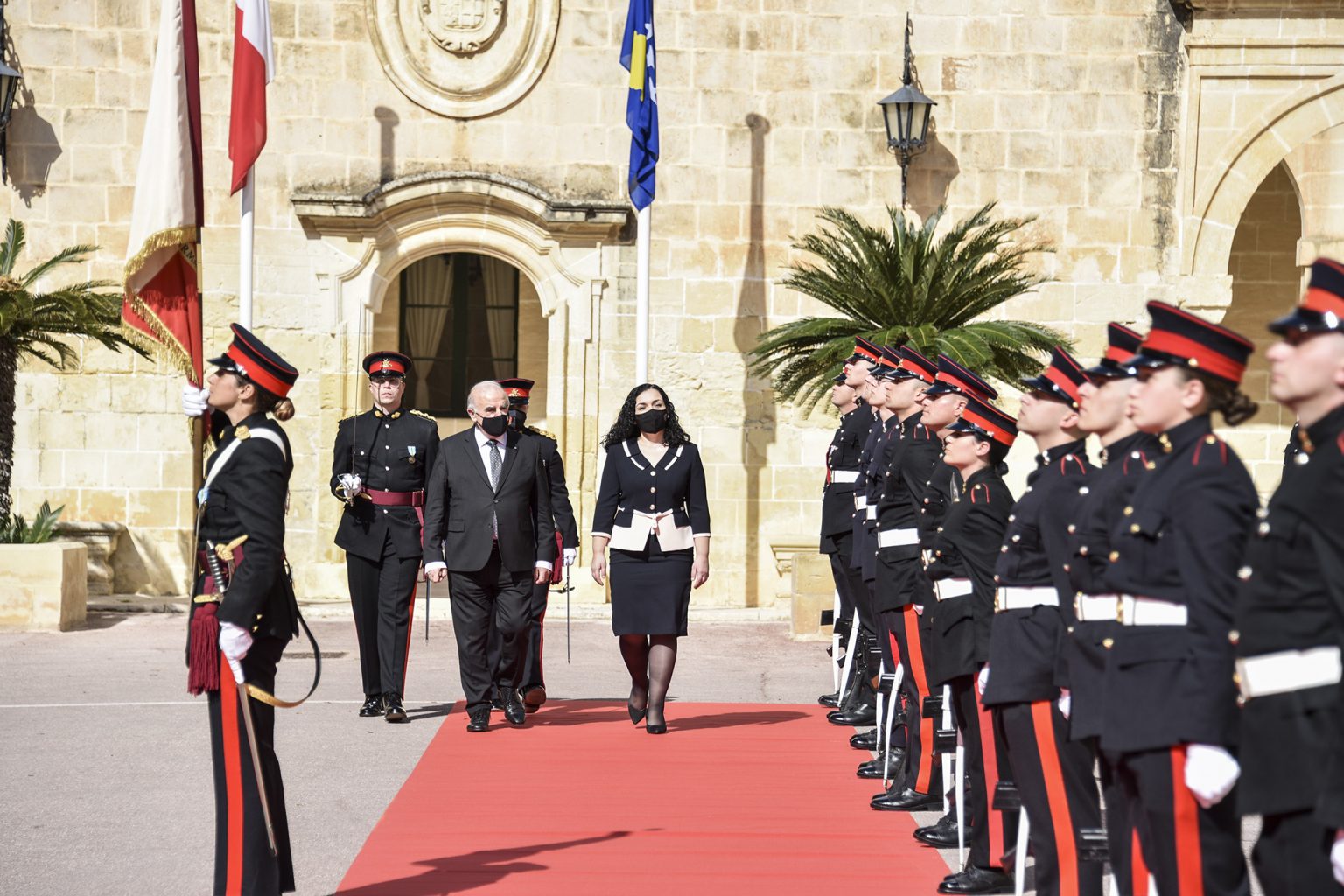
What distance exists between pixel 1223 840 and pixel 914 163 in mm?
11180

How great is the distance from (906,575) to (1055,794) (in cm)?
202

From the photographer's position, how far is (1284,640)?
333 centimetres

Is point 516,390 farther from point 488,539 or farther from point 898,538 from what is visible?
point 898,538

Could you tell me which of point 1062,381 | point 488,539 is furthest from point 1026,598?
point 488,539

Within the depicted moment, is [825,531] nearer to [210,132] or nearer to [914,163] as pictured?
[914,163]

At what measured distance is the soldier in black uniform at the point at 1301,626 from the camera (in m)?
3.27

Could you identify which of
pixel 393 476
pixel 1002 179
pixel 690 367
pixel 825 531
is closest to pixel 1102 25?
pixel 1002 179

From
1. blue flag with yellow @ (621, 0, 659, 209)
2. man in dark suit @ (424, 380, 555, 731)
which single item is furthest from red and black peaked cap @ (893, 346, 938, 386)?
blue flag with yellow @ (621, 0, 659, 209)

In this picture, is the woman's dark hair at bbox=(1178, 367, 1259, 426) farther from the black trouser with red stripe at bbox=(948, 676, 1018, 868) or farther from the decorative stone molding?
the decorative stone molding

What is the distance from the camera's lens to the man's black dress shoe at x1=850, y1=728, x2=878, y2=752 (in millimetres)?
8016

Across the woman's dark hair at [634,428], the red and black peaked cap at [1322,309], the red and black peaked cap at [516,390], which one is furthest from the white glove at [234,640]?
the red and black peaked cap at [516,390]

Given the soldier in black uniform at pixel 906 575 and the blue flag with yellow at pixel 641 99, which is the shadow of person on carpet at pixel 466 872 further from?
→ the blue flag with yellow at pixel 641 99

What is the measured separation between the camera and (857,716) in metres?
8.70

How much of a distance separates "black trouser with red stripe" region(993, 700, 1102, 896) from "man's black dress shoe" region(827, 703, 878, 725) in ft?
12.1
